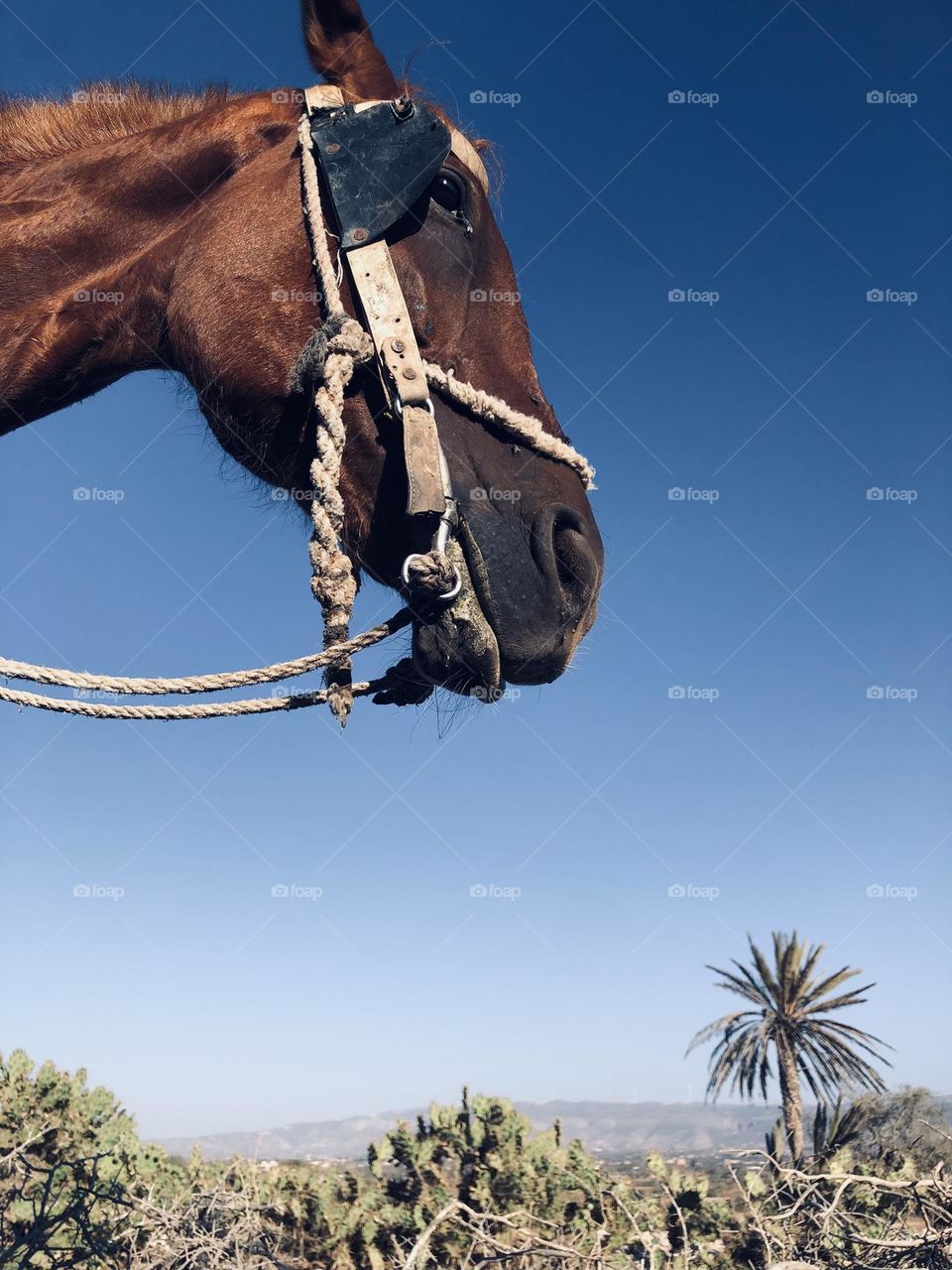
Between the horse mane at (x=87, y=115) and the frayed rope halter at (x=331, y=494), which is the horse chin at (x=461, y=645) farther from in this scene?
the horse mane at (x=87, y=115)

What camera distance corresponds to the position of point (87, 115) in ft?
Answer: 8.89

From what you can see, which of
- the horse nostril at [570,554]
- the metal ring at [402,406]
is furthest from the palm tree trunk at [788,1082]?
the metal ring at [402,406]

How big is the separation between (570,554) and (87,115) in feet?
6.17

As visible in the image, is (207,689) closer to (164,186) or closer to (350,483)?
(350,483)

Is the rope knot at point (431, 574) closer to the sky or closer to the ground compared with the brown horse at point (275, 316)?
closer to the ground

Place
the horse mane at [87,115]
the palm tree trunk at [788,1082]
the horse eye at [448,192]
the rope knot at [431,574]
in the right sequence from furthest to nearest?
1. the palm tree trunk at [788,1082]
2. the horse mane at [87,115]
3. the horse eye at [448,192]
4. the rope knot at [431,574]

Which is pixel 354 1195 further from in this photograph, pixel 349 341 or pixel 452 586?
pixel 349 341

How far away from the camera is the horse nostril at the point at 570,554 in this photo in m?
2.04

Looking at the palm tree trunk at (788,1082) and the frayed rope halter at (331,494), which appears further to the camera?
the palm tree trunk at (788,1082)

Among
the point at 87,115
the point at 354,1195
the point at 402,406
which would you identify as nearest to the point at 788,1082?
the point at 354,1195

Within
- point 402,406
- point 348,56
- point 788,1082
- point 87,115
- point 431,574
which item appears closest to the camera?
point 431,574

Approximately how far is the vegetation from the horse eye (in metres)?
3.54

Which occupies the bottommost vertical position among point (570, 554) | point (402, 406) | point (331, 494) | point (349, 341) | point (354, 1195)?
point (354, 1195)

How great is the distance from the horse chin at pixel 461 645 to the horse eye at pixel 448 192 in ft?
2.95
